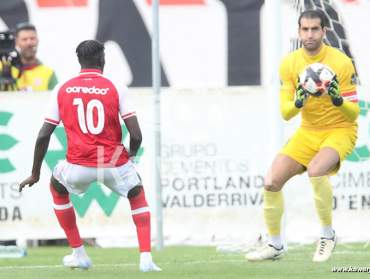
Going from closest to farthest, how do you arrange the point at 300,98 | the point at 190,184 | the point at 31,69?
the point at 300,98 → the point at 190,184 → the point at 31,69

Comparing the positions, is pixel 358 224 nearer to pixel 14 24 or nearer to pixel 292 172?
pixel 292 172

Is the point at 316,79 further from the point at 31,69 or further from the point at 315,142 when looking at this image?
the point at 31,69

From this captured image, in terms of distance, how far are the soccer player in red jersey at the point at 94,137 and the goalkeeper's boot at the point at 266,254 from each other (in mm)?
1287

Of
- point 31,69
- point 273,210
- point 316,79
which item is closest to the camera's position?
point 316,79

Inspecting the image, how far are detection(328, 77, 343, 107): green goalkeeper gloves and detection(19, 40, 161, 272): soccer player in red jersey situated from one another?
1.73 meters

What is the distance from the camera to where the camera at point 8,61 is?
47.8 ft

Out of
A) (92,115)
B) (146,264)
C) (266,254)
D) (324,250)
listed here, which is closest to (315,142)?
(324,250)

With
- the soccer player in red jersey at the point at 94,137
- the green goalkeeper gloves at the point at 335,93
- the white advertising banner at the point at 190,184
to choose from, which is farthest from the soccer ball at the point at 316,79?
→ the white advertising banner at the point at 190,184

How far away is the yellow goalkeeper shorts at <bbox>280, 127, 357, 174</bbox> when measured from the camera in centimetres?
1115

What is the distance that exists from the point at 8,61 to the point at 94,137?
4754mm

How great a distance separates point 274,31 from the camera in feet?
42.4

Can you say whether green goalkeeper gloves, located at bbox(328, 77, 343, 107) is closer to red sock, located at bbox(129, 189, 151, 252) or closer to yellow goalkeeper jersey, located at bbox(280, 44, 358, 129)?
yellow goalkeeper jersey, located at bbox(280, 44, 358, 129)

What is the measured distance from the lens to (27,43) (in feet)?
49.2

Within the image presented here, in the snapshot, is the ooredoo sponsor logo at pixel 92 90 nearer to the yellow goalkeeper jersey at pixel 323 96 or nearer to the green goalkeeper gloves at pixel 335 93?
the yellow goalkeeper jersey at pixel 323 96
